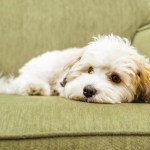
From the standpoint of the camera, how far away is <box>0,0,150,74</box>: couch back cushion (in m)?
2.85

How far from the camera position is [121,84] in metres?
2.14

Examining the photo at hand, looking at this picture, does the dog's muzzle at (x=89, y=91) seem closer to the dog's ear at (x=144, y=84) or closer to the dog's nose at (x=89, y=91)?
the dog's nose at (x=89, y=91)

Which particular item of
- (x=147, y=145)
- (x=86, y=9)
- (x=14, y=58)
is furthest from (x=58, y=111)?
(x=86, y=9)

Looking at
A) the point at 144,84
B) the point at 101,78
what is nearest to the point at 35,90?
the point at 101,78

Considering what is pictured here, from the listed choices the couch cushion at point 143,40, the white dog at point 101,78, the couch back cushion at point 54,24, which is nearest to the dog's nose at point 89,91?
the white dog at point 101,78

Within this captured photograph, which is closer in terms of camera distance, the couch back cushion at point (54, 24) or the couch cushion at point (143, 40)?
the couch cushion at point (143, 40)

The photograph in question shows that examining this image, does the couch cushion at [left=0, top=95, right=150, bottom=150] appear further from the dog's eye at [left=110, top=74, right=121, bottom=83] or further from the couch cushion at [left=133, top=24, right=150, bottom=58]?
the couch cushion at [left=133, top=24, right=150, bottom=58]

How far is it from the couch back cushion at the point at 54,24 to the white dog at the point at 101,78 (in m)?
0.43

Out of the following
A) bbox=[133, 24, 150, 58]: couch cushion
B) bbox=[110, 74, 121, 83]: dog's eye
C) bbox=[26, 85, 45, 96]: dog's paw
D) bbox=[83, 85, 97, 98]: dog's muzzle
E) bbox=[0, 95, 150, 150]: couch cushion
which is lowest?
bbox=[0, 95, 150, 150]: couch cushion

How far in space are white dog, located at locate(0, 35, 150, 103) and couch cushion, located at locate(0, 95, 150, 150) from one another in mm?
275

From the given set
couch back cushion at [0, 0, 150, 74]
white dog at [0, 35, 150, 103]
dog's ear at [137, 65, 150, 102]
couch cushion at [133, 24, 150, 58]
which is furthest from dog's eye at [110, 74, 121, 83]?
couch back cushion at [0, 0, 150, 74]

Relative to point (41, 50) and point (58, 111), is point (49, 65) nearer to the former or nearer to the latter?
point (41, 50)

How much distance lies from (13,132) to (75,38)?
133cm

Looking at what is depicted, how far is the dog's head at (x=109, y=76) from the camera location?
6.78 ft
